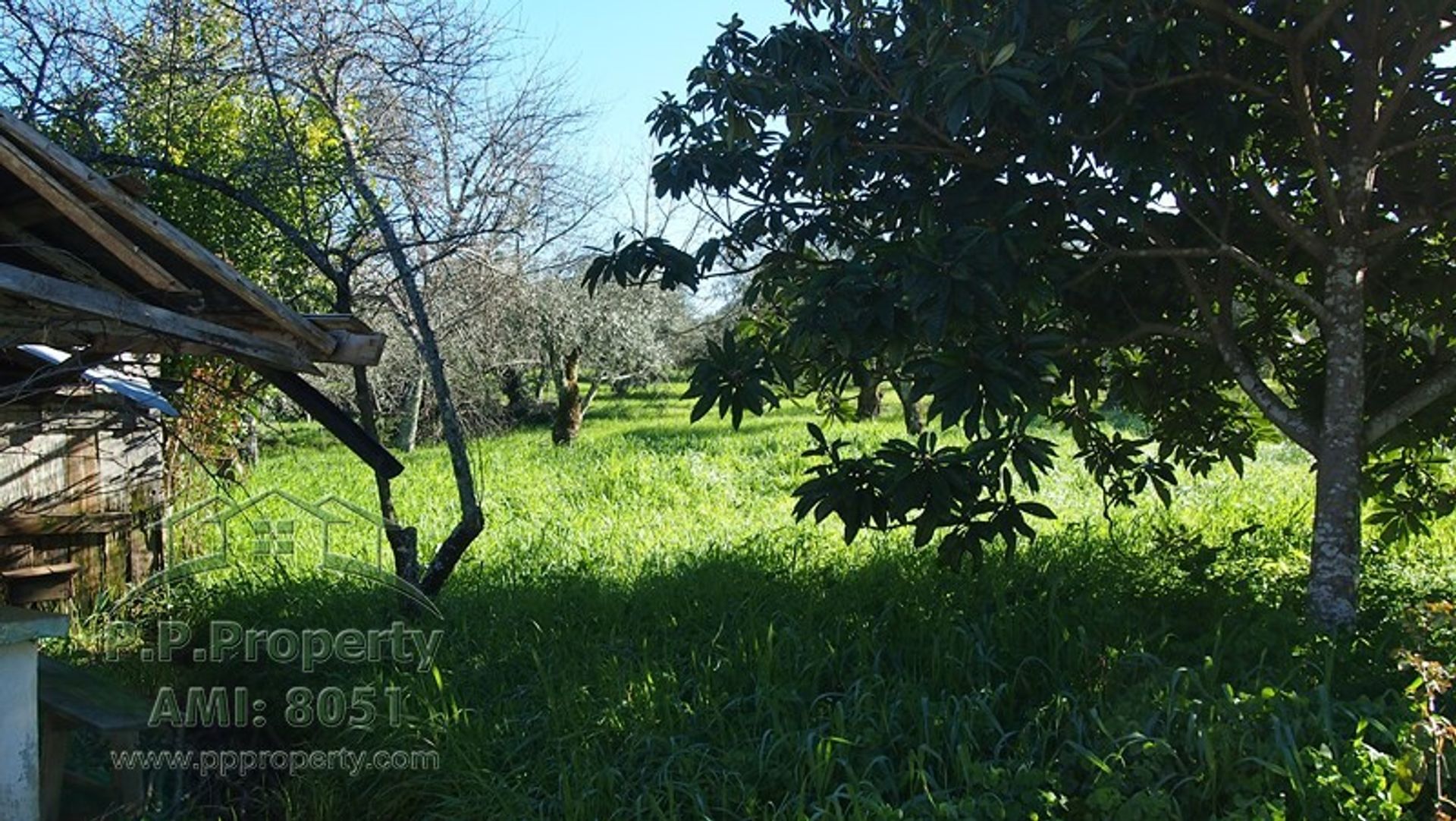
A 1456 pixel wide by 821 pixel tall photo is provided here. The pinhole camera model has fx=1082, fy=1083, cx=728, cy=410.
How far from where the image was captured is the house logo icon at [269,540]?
734cm

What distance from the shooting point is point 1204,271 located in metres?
5.38

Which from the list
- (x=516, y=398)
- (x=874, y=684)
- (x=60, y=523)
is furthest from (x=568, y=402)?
(x=874, y=684)

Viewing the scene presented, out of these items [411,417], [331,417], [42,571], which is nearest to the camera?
[331,417]

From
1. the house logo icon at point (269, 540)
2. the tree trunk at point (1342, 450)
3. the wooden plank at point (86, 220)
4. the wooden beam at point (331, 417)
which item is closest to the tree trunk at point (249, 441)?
the house logo icon at point (269, 540)

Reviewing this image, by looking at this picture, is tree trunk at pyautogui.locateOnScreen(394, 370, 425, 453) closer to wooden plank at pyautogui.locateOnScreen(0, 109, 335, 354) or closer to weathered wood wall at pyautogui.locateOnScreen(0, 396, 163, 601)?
weathered wood wall at pyautogui.locateOnScreen(0, 396, 163, 601)

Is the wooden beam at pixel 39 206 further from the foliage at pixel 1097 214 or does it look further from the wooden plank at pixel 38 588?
the wooden plank at pixel 38 588

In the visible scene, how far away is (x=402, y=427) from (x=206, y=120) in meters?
11.7

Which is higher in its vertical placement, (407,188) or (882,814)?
(407,188)

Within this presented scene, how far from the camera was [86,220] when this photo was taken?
355 centimetres

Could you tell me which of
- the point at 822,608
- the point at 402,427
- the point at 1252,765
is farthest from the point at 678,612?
the point at 402,427

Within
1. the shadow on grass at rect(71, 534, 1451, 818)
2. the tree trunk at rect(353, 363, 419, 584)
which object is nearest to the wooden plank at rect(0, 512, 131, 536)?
the shadow on grass at rect(71, 534, 1451, 818)

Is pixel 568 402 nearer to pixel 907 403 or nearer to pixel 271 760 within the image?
pixel 271 760

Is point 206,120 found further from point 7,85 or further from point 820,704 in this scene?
point 820,704

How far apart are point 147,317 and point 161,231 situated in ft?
1.01
